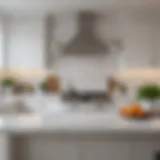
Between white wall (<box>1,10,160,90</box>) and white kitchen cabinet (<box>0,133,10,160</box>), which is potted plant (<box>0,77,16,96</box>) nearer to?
white wall (<box>1,10,160,90</box>)

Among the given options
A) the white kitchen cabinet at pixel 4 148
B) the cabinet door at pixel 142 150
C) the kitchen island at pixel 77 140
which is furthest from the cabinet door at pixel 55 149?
the cabinet door at pixel 142 150

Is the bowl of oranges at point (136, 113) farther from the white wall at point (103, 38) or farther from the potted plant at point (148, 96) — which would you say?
the white wall at point (103, 38)

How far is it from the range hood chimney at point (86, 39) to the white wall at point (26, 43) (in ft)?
1.34

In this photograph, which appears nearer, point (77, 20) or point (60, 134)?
point (60, 134)

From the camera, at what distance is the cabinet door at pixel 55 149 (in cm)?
196

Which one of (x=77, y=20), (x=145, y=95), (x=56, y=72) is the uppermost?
(x=77, y=20)

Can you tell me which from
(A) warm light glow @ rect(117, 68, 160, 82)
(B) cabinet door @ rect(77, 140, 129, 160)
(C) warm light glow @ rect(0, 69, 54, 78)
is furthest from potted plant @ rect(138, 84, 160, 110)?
(C) warm light glow @ rect(0, 69, 54, 78)

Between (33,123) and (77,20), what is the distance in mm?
3480

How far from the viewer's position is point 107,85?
17.4 ft

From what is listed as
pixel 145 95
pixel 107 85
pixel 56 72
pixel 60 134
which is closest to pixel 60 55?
pixel 56 72

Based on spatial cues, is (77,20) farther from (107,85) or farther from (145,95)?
(145,95)

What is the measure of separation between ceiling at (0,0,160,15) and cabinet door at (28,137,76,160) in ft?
10.2

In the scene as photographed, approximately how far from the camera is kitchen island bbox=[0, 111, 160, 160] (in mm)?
1891

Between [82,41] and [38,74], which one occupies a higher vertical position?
[82,41]
